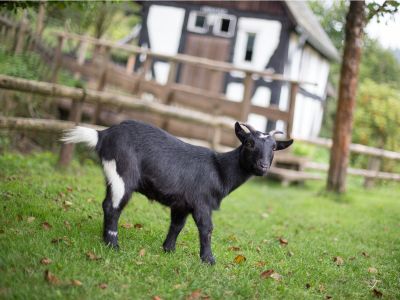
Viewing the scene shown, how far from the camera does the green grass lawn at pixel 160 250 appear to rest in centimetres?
424

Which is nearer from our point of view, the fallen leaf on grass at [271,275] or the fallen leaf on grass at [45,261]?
the fallen leaf on grass at [45,261]

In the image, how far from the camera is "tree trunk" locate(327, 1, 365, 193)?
38.8 ft

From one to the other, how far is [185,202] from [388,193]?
1269 cm

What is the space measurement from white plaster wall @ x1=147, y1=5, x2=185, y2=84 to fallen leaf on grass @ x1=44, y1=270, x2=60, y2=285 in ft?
58.8

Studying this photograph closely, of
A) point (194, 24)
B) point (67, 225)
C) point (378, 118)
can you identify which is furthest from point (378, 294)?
point (378, 118)

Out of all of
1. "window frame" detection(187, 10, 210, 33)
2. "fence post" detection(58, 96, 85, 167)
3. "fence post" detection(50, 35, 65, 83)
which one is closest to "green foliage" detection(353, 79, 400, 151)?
"window frame" detection(187, 10, 210, 33)

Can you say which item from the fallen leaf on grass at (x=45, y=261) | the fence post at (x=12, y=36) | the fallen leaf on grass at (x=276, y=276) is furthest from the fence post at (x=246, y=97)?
the fallen leaf on grass at (x=45, y=261)

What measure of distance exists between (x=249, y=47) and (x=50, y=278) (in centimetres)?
1813

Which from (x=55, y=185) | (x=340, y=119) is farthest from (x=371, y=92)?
(x=55, y=185)

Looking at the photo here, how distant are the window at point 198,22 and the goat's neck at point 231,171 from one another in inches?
651

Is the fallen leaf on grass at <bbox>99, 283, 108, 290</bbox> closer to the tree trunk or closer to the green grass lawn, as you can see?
the green grass lawn

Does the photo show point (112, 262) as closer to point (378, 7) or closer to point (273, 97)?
point (378, 7)

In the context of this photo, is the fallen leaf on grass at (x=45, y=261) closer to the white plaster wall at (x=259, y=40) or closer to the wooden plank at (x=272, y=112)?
the wooden plank at (x=272, y=112)

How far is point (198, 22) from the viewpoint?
2169cm
